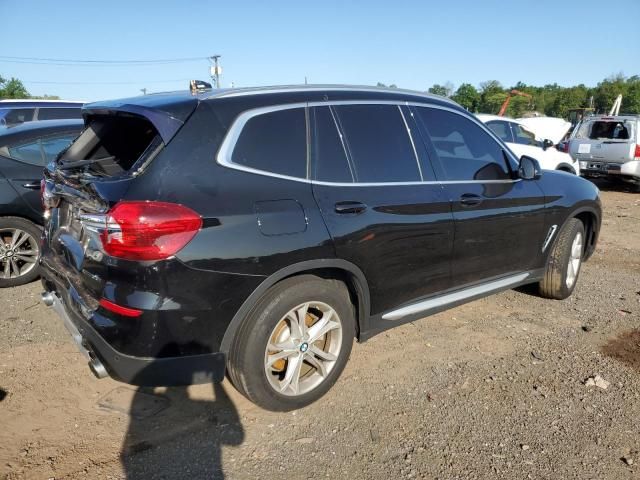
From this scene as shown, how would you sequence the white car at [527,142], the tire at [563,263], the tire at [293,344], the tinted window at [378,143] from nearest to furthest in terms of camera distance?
1. the tire at [293,344]
2. the tinted window at [378,143]
3. the tire at [563,263]
4. the white car at [527,142]

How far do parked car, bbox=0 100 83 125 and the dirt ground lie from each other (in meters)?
6.84

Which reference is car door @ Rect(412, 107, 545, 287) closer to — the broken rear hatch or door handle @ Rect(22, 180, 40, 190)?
the broken rear hatch

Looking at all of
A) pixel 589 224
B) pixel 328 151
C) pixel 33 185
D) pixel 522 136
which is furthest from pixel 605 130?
pixel 33 185

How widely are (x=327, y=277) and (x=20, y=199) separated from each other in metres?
3.42

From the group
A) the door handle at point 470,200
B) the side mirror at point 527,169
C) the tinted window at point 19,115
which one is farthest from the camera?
the tinted window at point 19,115

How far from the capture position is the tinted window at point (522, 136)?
1064 cm

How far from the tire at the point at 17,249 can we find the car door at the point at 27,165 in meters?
0.21

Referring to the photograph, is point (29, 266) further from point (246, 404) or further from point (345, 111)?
point (345, 111)

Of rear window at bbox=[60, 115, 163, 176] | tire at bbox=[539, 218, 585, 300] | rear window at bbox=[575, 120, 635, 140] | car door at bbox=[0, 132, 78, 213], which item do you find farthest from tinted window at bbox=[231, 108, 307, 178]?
rear window at bbox=[575, 120, 635, 140]

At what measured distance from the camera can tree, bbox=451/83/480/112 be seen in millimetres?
54656

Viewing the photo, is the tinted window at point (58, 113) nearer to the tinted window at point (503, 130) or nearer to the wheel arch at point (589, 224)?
the tinted window at point (503, 130)

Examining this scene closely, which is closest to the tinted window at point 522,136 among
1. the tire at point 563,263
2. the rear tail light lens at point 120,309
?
the tire at point 563,263

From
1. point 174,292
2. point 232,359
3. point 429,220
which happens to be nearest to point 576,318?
point 429,220

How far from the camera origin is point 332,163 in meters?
2.98
